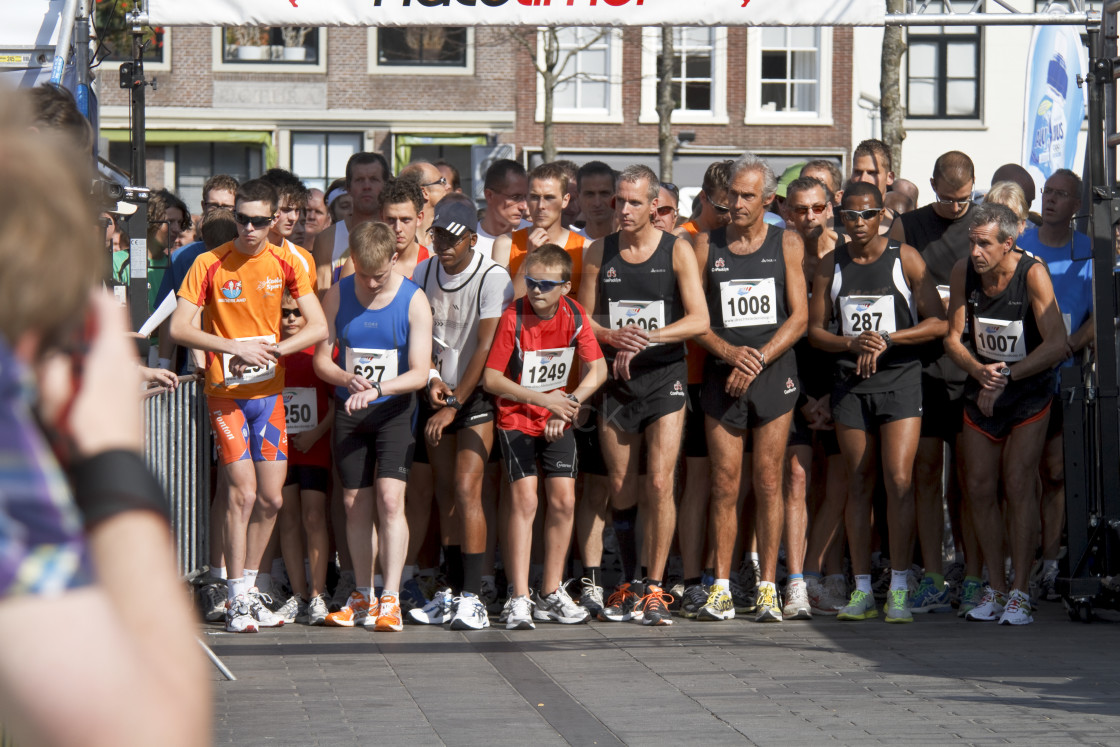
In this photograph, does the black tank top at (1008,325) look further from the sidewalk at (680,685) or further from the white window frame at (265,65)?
the white window frame at (265,65)

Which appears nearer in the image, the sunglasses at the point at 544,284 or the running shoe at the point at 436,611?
the sunglasses at the point at 544,284

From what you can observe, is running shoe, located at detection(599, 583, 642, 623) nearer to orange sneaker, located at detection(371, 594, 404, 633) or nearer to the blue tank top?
orange sneaker, located at detection(371, 594, 404, 633)

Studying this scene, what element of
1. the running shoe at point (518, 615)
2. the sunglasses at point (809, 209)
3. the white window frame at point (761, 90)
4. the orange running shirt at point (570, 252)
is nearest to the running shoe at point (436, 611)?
the running shoe at point (518, 615)

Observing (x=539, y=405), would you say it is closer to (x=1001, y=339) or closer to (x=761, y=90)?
(x=1001, y=339)

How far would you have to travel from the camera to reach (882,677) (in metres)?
6.66

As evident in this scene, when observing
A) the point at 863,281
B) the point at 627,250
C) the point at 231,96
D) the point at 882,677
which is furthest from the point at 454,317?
the point at 231,96

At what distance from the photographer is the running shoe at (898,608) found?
8.18 meters

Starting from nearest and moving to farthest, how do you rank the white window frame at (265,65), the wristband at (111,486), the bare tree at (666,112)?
the wristband at (111,486), the bare tree at (666,112), the white window frame at (265,65)

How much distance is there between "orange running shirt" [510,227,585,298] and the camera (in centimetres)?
859

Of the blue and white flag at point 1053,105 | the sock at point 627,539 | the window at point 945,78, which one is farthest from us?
the window at point 945,78

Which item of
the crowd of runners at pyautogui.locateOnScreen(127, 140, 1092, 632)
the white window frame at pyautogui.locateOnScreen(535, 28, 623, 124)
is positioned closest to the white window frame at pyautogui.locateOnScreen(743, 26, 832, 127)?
the white window frame at pyautogui.locateOnScreen(535, 28, 623, 124)

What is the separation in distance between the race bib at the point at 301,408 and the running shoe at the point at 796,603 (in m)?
2.76

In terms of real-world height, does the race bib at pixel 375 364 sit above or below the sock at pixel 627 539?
above

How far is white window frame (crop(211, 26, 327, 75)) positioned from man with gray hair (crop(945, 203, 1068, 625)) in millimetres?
26913
